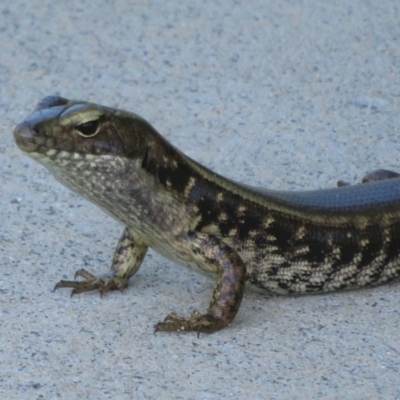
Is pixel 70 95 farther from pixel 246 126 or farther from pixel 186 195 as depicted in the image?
pixel 186 195

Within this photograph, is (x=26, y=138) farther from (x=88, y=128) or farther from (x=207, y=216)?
(x=207, y=216)

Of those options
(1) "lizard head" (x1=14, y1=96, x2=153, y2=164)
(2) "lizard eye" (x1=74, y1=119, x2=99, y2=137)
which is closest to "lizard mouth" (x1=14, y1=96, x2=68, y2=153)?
(1) "lizard head" (x1=14, y1=96, x2=153, y2=164)

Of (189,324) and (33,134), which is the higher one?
(33,134)

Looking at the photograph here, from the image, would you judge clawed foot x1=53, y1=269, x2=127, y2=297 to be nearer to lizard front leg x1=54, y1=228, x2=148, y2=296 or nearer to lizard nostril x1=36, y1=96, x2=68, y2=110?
lizard front leg x1=54, y1=228, x2=148, y2=296

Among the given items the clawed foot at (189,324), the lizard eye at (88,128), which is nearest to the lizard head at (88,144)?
the lizard eye at (88,128)

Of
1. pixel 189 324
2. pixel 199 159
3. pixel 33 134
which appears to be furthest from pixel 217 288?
pixel 199 159

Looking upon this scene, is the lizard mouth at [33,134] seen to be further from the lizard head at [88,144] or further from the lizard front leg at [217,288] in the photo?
the lizard front leg at [217,288]
